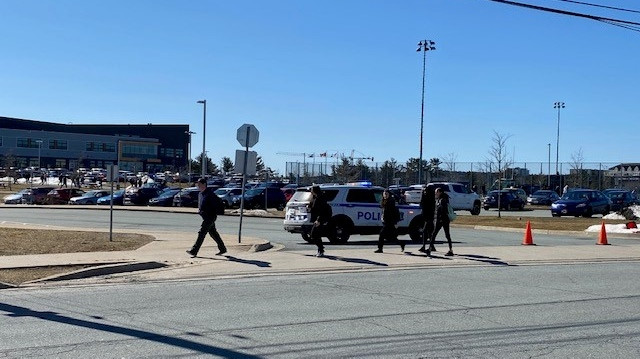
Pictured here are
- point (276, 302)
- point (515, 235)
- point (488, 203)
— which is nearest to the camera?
point (276, 302)

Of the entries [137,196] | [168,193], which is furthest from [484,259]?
[137,196]

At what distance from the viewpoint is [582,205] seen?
128 feet

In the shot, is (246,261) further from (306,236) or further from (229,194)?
(229,194)

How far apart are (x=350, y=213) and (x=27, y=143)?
373ft

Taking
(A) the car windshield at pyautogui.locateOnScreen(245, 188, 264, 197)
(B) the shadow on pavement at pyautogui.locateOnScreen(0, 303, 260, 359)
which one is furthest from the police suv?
(A) the car windshield at pyautogui.locateOnScreen(245, 188, 264, 197)

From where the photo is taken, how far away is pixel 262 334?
8367mm

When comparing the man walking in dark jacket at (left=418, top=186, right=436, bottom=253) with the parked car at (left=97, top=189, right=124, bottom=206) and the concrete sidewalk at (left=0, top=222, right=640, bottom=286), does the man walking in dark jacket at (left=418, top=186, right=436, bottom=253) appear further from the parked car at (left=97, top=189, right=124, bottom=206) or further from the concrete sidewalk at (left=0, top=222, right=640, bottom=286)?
the parked car at (left=97, top=189, right=124, bottom=206)

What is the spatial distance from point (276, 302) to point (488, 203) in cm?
4151

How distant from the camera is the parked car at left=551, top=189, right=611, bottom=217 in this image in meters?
39.1

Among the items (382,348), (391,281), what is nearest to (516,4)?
(391,281)

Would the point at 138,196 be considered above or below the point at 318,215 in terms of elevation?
below

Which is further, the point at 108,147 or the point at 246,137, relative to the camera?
the point at 108,147

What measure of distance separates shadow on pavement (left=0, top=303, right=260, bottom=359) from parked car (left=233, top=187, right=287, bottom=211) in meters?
33.7

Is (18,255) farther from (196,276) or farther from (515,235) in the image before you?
(515,235)
